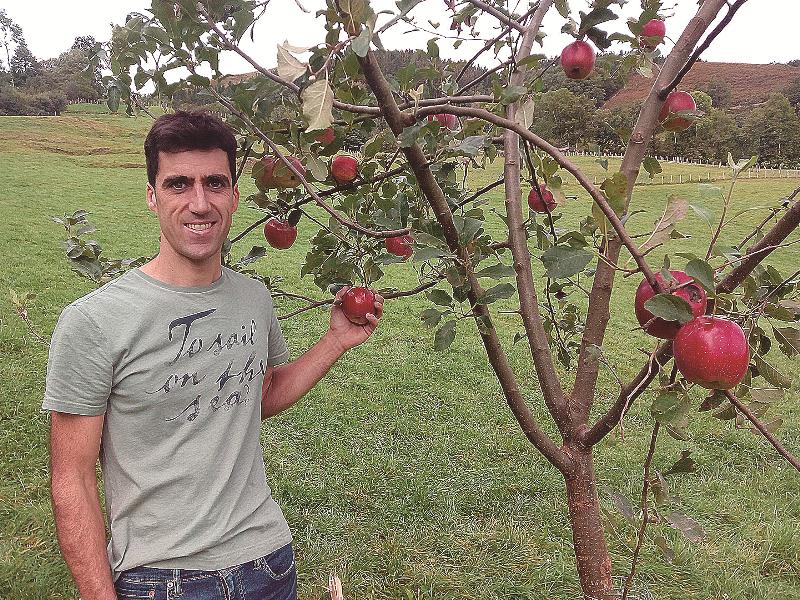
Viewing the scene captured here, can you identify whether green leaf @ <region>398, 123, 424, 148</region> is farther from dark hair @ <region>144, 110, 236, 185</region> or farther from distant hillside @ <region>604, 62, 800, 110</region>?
distant hillside @ <region>604, 62, 800, 110</region>

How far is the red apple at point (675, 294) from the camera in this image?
0.79 m

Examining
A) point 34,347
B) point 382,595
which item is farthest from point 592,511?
point 34,347

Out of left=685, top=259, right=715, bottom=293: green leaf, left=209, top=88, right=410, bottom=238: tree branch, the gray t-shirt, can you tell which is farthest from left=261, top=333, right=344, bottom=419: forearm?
left=685, top=259, right=715, bottom=293: green leaf

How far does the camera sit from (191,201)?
4.31 ft

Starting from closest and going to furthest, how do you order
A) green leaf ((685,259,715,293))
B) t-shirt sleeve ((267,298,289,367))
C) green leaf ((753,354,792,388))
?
green leaf ((685,259,715,293)), green leaf ((753,354,792,388)), t-shirt sleeve ((267,298,289,367))

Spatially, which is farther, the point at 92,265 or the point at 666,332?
the point at 92,265

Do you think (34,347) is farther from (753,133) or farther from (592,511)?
(753,133)

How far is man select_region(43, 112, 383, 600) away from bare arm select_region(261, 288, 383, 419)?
0.79 feet

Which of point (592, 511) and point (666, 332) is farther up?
point (666, 332)

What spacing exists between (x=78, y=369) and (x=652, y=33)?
55.0 inches

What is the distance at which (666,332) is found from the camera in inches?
33.6

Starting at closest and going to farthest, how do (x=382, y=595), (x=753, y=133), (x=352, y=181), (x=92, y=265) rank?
(x=352, y=181) < (x=92, y=265) < (x=382, y=595) < (x=753, y=133)

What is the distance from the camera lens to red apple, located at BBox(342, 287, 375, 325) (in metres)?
1.51

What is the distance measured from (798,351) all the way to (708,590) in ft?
7.31
